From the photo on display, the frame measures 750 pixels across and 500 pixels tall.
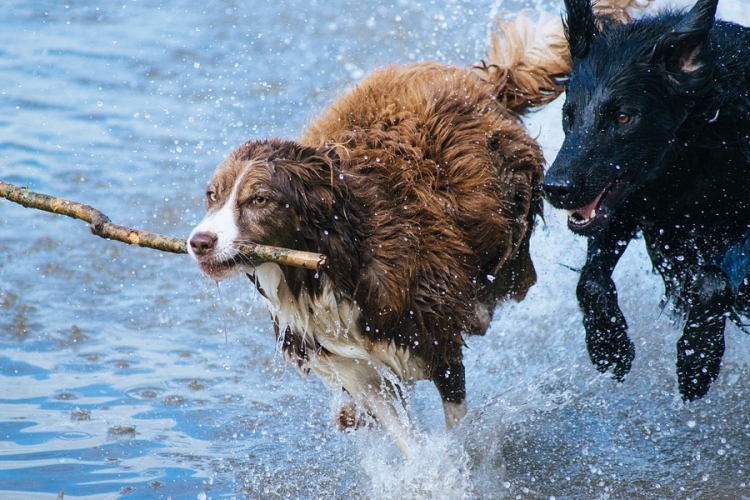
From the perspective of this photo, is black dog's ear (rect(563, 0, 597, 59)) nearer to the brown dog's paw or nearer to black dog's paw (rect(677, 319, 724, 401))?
black dog's paw (rect(677, 319, 724, 401))

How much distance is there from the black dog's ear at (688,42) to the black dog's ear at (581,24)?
0.37m

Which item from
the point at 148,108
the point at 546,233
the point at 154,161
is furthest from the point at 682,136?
the point at 148,108

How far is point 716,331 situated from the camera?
4.18m

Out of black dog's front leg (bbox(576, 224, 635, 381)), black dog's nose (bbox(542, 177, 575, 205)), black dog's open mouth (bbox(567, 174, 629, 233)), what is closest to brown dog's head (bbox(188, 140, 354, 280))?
black dog's nose (bbox(542, 177, 575, 205))

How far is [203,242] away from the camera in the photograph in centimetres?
352

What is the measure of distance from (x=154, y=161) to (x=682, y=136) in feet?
18.6

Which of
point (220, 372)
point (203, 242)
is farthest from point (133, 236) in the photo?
point (220, 372)

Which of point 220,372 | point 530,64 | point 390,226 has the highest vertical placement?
point 530,64

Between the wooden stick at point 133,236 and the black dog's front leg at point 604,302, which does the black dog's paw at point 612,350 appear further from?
the wooden stick at point 133,236

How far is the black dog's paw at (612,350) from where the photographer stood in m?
4.48

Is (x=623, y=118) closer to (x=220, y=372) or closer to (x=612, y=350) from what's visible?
(x=612, y=350)

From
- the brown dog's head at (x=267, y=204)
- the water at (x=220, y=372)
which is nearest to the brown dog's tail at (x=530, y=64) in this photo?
the water at (x=220, y=372)

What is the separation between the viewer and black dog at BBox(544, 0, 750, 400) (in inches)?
153

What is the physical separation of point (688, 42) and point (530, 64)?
141 cm
